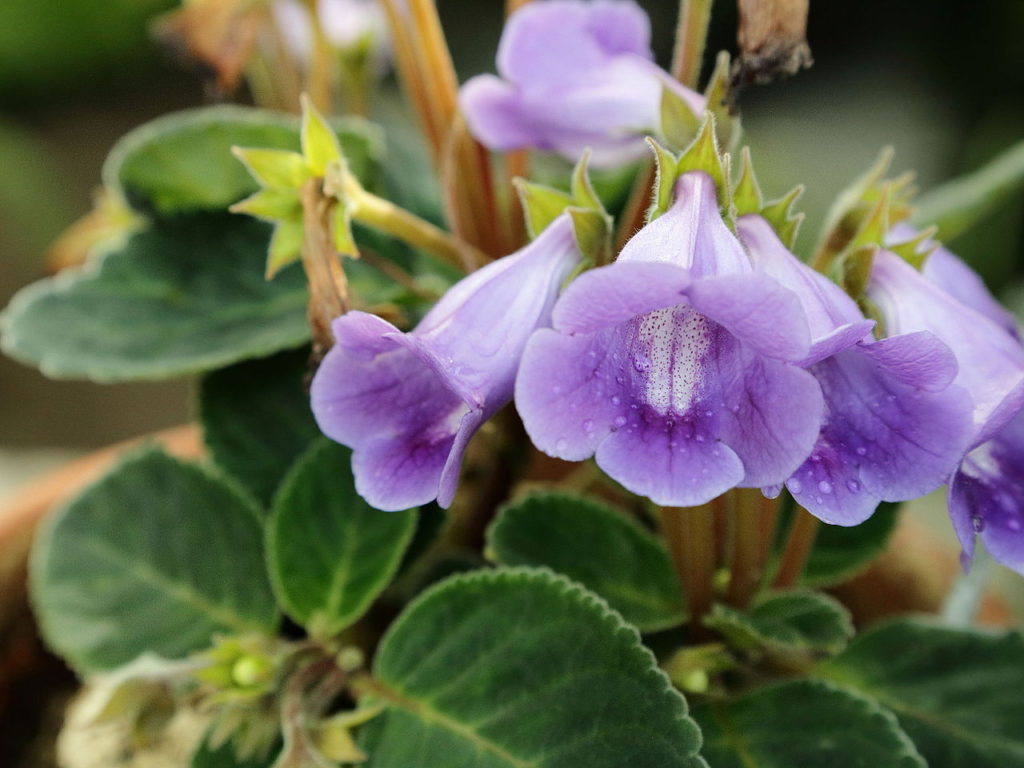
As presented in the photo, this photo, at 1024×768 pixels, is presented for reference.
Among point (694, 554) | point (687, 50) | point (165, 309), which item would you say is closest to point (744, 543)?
point (694, 554)

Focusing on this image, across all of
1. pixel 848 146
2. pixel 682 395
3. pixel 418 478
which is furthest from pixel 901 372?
pixel 848 146

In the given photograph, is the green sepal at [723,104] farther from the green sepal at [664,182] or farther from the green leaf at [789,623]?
the green leaf at [789,623]

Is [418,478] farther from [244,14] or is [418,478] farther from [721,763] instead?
[244,14]

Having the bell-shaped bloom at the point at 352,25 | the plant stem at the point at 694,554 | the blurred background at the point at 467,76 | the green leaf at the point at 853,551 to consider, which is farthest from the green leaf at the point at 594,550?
the blurred background at the point at 467,76

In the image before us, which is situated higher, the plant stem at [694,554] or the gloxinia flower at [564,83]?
the gloxinia flower at [564,83]

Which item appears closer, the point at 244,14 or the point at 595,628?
the point at 595,628

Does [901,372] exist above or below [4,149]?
above
